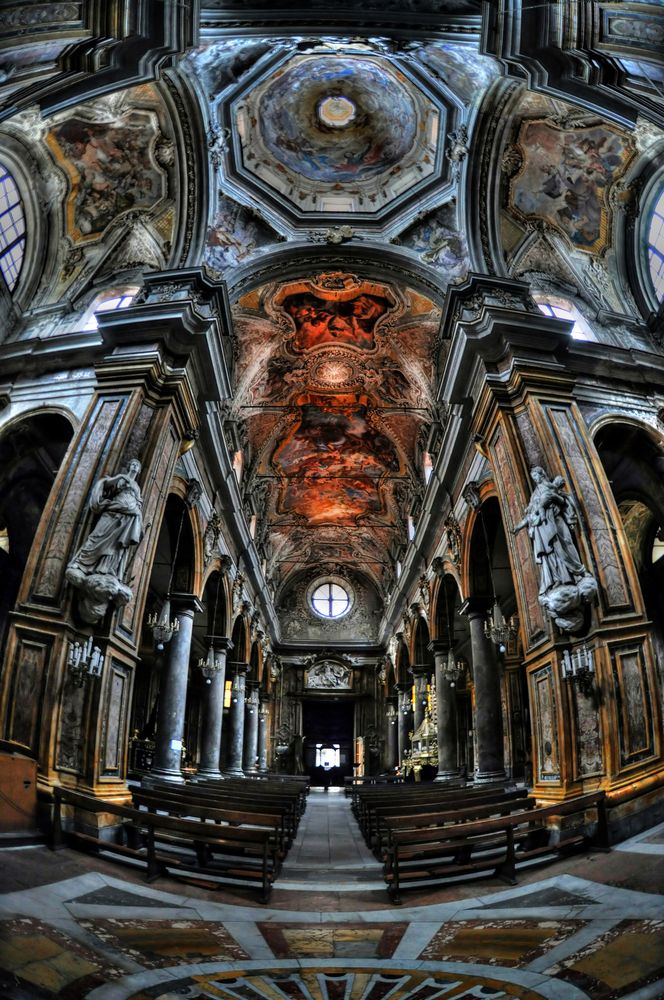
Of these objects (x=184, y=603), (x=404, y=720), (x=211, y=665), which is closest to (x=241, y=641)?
(x=211, y=665)

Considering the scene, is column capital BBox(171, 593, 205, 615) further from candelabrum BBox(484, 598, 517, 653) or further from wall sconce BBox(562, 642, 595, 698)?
wall sconce BBox(562, 642, 595, 698)

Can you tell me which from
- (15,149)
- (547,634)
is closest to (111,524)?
(547,634)

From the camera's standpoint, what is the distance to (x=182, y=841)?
25.5 feet

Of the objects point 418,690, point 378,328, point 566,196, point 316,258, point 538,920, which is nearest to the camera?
point 538,920

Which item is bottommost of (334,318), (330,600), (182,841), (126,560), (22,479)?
(182,841)

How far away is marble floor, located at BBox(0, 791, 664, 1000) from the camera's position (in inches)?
146

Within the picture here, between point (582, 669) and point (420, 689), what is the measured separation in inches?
616

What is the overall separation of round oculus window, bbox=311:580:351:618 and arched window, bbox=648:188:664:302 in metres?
24.5

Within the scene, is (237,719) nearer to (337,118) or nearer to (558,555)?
(558,555)

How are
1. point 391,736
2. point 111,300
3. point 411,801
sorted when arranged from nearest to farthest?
point 411,801 < point 111,300 < point 391,736

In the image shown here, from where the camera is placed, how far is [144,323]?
11.7 m

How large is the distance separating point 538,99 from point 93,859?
14756mm

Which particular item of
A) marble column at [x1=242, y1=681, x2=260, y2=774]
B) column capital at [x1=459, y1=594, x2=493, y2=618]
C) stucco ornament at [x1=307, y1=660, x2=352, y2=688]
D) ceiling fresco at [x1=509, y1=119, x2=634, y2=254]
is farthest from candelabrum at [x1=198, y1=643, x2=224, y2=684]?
stucco ornament at [x1=307, y1=660, x2=352, y2=688]

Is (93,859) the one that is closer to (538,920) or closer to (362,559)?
(538,920)
